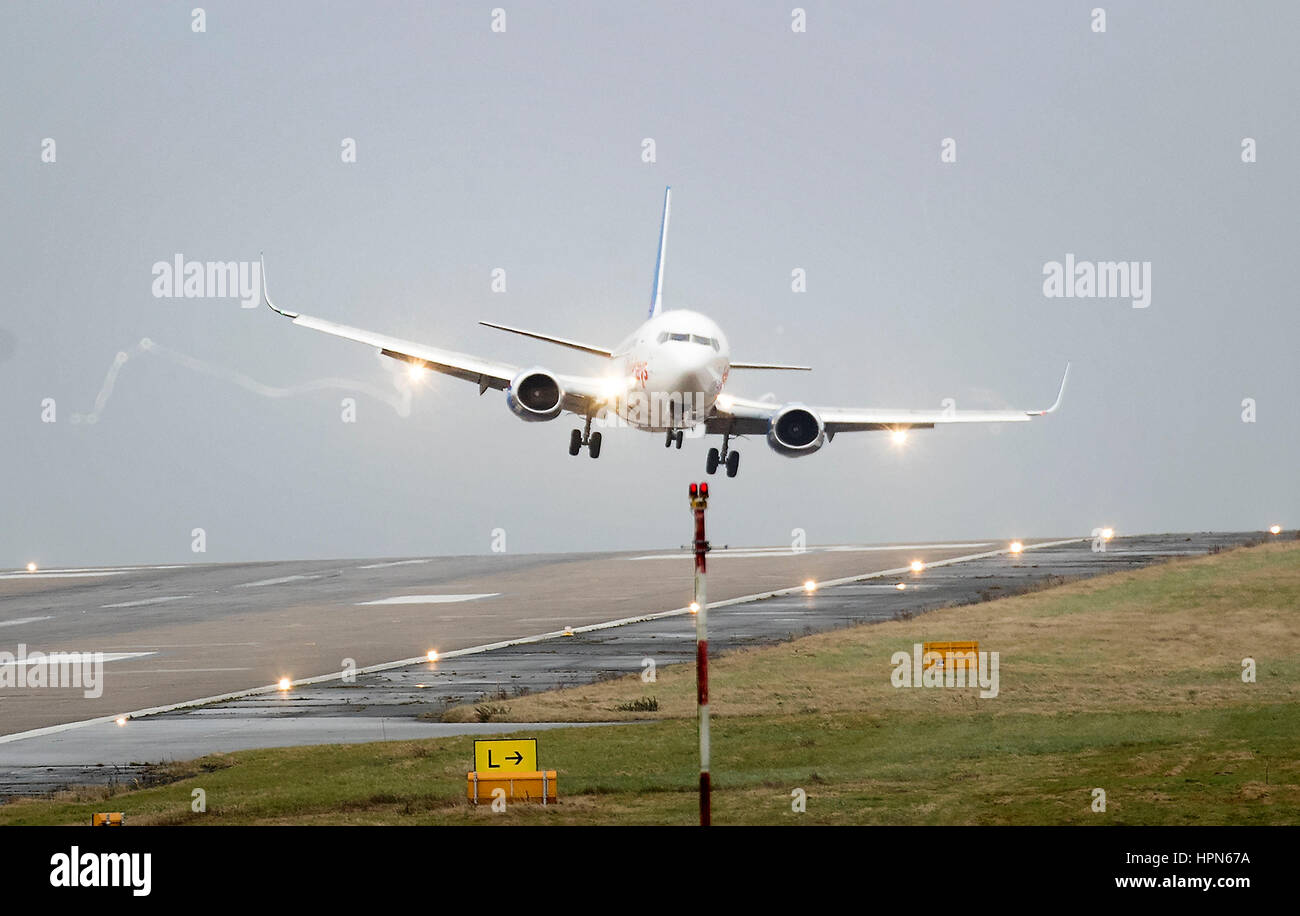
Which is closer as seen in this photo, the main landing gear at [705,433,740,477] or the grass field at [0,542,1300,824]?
the grass field at [0,542,1300,824]

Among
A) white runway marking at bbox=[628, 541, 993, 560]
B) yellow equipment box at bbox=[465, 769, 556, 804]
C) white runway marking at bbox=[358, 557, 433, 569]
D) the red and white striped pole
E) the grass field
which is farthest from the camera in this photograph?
white runway marking at bbox=[358, 557, 433, 569]

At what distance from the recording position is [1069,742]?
104 ft

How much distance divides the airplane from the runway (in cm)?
752

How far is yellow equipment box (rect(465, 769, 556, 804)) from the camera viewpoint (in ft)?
82.9

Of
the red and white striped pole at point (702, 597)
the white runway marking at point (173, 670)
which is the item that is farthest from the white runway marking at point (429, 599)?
the red and white striped pole at point (702, 597)

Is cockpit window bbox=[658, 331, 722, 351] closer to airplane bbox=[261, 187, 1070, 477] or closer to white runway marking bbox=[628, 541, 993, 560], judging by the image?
airplane bbox=[261, 187, 1070, 477]

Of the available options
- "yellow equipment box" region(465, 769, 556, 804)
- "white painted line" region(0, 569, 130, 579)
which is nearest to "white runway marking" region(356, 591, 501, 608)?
"white painted line" region(0, 569, 130, 579)

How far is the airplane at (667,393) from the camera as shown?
52188 millimetres

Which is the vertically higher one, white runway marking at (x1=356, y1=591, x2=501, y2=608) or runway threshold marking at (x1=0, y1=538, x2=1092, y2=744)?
white runway marking at (x1=356, y1=591, x2=501, y2=608)

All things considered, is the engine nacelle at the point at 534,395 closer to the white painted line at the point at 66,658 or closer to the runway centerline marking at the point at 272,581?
the white painted line at the point at 66,658
